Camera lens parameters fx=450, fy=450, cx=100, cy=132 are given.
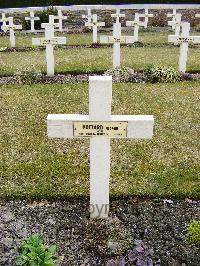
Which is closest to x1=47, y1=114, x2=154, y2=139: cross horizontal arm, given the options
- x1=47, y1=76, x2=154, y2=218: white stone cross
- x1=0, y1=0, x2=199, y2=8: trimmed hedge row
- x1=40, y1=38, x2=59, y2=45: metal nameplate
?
x1=47, y1=76, x2=154, y2=218: white stone cross

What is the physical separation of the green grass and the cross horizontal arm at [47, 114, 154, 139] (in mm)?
1245

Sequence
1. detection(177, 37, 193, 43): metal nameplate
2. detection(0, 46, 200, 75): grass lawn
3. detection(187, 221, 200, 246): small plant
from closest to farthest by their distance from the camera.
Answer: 1. detection(187, 221, 200, 246): small plant
2. detection(177, 37, 193, 43): metal nameplate
3. detection(0, 46, 200, 75): grass lawn

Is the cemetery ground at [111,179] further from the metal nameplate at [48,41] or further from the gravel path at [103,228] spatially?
the metal nameplate at [48,41]

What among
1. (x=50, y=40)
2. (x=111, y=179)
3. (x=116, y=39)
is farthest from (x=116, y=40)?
(x=111, y=179)

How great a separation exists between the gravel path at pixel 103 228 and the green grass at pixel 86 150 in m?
0.28

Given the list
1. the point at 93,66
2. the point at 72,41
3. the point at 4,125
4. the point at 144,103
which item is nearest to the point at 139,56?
the point at 93,66

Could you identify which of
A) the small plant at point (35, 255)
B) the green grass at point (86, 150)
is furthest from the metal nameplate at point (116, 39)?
the small plant at point (35, 255)

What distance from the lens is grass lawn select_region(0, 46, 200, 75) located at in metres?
13.1

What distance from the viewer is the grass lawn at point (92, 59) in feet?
43.0

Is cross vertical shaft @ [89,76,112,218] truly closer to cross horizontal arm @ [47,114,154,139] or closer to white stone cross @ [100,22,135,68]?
cross horizontal arm @ [47,114,154,139]

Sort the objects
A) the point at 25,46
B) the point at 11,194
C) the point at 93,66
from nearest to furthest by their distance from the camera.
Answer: the point at 11,194, the point at 93,66, the point at 25,46

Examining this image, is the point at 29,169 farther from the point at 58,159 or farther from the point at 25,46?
the point at 25,46

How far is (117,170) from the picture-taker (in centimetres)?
650

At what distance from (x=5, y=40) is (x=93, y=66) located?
7.16m
